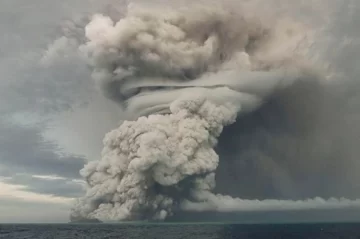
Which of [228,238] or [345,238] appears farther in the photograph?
[345,238]

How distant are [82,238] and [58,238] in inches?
218

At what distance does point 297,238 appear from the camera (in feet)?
218

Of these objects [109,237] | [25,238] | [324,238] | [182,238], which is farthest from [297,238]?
[25,238]

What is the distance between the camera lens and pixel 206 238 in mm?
58531

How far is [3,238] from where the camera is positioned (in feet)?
205

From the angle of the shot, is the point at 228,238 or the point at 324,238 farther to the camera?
the point at 324,238

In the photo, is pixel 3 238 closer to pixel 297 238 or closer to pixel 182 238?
pixel 182 238

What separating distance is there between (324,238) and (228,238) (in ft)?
54.8

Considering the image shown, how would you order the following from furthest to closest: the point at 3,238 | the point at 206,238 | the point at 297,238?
the point at 297,238
the point at 3,238
the point at 206,238

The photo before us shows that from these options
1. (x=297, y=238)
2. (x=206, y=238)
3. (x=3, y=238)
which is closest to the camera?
(x=206, y=238)

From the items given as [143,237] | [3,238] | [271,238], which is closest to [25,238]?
[3,238]

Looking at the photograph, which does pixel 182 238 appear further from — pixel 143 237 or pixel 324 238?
pixel 324 238

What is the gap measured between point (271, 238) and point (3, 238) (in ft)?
138

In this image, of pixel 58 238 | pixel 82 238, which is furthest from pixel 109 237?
pixel 58 238
